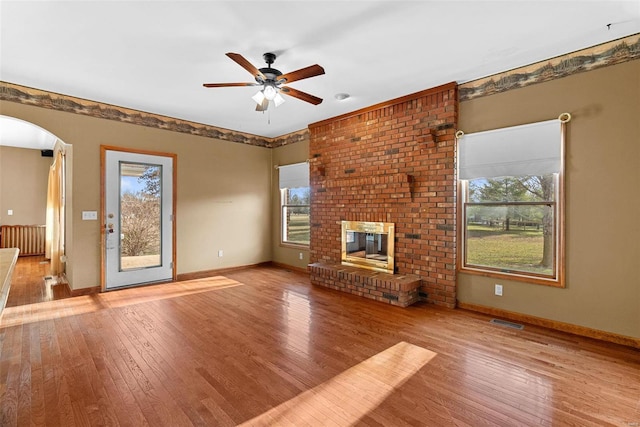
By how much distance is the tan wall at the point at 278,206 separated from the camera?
593 centimetres

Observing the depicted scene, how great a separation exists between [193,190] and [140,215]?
946mm

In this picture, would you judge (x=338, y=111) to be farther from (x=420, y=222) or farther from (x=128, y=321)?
(x=128, y=321)

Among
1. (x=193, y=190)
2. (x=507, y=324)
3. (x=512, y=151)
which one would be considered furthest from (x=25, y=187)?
(x=507, y=324)

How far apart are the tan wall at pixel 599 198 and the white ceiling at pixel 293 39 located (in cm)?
43

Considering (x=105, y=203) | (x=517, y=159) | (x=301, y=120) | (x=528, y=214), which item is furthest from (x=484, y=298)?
(x=105, y=203)

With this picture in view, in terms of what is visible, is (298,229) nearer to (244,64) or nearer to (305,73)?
(305,73)

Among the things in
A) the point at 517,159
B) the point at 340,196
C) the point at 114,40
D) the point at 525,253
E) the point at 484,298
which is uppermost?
the point at 114,40

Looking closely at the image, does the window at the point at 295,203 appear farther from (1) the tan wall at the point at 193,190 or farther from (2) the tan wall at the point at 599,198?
(2) the tan wall at the point at 599,198

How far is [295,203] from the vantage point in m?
6.25

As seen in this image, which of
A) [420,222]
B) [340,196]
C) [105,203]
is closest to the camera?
[420,222]

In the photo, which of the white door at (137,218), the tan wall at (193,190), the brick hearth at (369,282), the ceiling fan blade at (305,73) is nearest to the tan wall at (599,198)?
the brick hearth at (369,282)

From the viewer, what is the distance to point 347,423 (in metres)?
1.83

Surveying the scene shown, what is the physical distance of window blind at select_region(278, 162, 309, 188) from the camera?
580 cm

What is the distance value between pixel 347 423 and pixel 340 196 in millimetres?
3599
